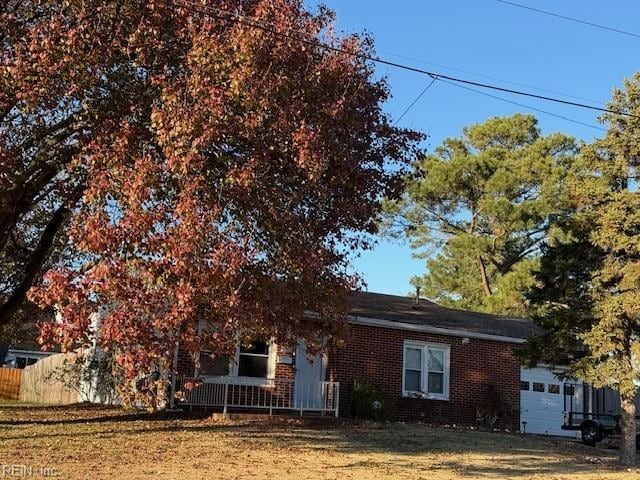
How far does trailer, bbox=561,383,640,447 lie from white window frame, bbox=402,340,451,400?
363cm

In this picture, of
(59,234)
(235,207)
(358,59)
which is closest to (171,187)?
(235,207)

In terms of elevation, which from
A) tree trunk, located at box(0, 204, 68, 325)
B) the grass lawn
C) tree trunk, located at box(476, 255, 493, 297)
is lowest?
the grass lawn

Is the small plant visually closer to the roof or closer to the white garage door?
the white garage door

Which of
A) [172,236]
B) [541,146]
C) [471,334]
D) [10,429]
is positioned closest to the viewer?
[172,236]

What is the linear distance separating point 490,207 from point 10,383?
24.0 metres

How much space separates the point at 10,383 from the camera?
115 feet

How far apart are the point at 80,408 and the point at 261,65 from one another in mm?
14434

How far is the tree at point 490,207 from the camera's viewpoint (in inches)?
1410

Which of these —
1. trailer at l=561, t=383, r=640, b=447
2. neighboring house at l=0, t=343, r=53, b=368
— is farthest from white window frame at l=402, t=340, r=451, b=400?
neighboring house at l=0, t=343, r=53, b=368

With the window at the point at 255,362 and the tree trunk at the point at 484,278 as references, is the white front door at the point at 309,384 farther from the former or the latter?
the tree trunk at the point at 484,278

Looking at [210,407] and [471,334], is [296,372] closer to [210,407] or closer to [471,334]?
[210,407]

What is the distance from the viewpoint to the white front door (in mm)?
20172

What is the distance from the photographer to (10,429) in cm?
1530

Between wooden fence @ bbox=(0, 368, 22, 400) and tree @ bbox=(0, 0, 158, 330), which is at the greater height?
tree @ bbox=(0, 0, 158, 330)
